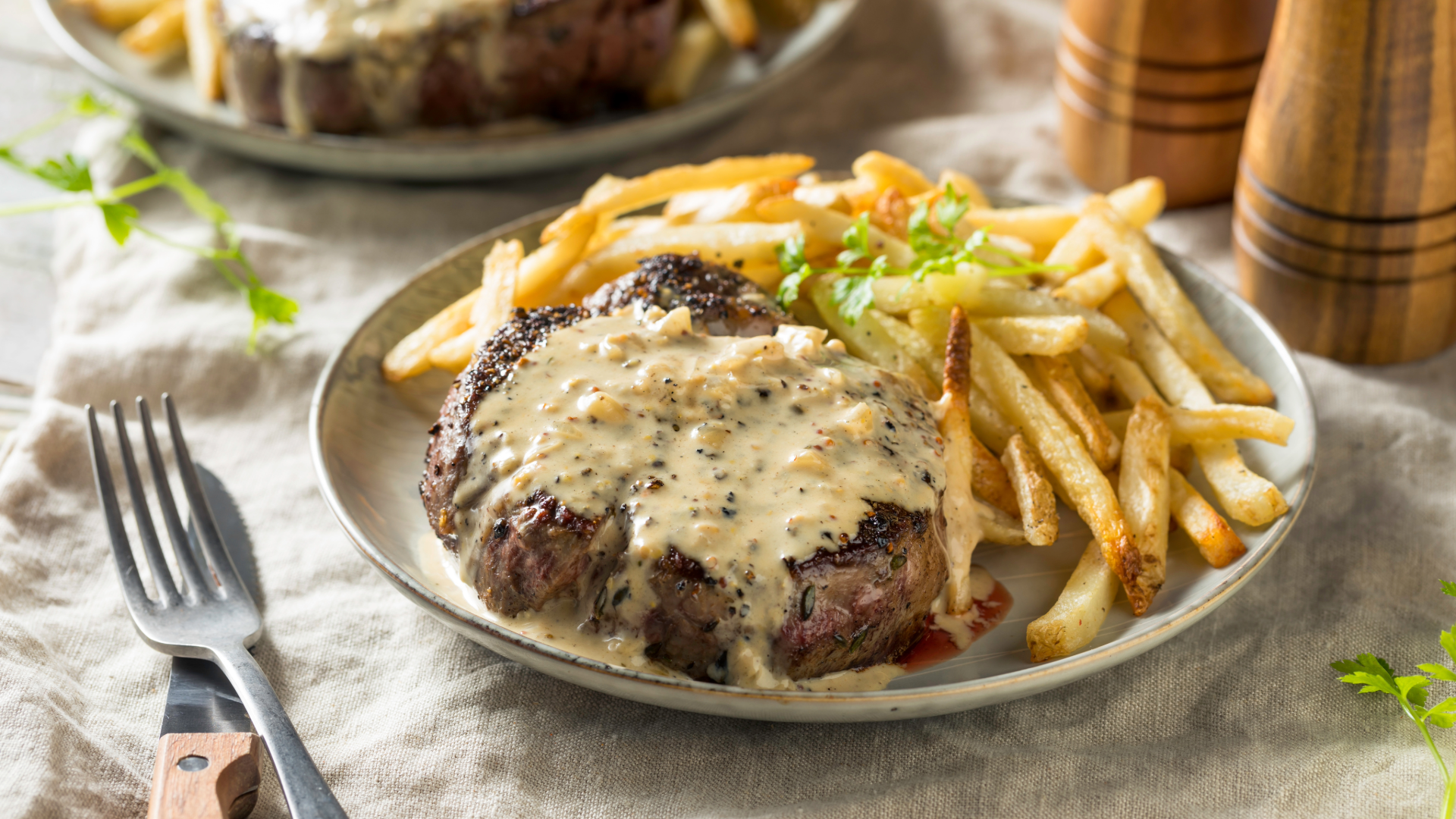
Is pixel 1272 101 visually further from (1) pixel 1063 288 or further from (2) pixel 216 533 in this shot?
(2) pixel 216 533

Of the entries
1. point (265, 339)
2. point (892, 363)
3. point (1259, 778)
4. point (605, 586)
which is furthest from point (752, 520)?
point (265, 339)

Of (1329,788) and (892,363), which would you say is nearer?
(1329,788)

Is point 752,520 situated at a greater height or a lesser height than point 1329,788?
greater

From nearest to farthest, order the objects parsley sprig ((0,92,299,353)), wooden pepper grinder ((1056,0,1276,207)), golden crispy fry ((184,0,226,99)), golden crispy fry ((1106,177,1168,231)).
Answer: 1. golden crispy fry ((1106,177,1168,231))
2. parsley sprig ((0,92,299,353))
3. wooden pepper grinder ((1056,0,1276,207))
4. golden crispy fry ((184,0,226,99))

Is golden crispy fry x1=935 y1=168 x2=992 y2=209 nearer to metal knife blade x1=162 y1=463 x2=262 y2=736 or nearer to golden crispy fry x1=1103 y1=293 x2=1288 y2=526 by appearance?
golden crispy fry x1=1103 y1=293 x2=1288 y2=526

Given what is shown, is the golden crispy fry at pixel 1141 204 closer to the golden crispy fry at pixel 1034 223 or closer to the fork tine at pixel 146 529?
the golden crispy fry at pixel 1034 223

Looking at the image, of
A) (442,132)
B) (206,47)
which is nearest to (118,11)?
(206,47)

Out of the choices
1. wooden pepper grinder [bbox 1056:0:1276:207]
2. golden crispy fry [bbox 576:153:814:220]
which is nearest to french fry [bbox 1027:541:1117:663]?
golden crispy fry [bbox 576:153:814:220]
